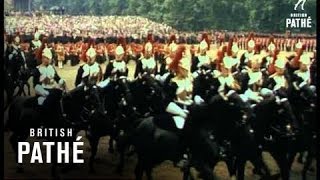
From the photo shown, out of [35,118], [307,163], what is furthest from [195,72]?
[35,118]

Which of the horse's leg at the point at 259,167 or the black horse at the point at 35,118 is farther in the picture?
the horse's leg at the point at 259,167

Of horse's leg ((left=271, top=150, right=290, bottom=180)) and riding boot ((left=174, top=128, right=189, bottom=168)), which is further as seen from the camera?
horse's leg ((left=271, top=150, right=290, bottom=180))

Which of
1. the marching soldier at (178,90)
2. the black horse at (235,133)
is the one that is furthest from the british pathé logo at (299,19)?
the marching soldier at (178,90)

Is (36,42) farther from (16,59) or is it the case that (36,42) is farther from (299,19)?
(299,19)

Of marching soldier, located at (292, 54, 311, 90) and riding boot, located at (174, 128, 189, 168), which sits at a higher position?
marching soldier, located at (292, 54, 311, 90)

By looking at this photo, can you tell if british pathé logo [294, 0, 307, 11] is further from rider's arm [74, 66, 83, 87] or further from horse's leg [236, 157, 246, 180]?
rider's arm [74, 66, 83, 87]

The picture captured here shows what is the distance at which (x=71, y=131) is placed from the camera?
3.98m

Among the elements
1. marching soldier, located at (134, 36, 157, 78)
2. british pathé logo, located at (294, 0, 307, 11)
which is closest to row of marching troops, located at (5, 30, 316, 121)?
marching soldier, located at (134, 36, 157, 78)

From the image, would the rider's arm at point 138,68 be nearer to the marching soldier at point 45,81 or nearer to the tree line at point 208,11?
the tree line at point 208,11

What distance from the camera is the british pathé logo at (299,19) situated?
4.02 meters

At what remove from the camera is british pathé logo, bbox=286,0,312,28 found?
4020 mm

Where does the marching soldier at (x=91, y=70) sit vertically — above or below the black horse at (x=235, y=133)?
above

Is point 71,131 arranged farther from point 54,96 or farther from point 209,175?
point 209,175

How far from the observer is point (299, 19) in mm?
4043
